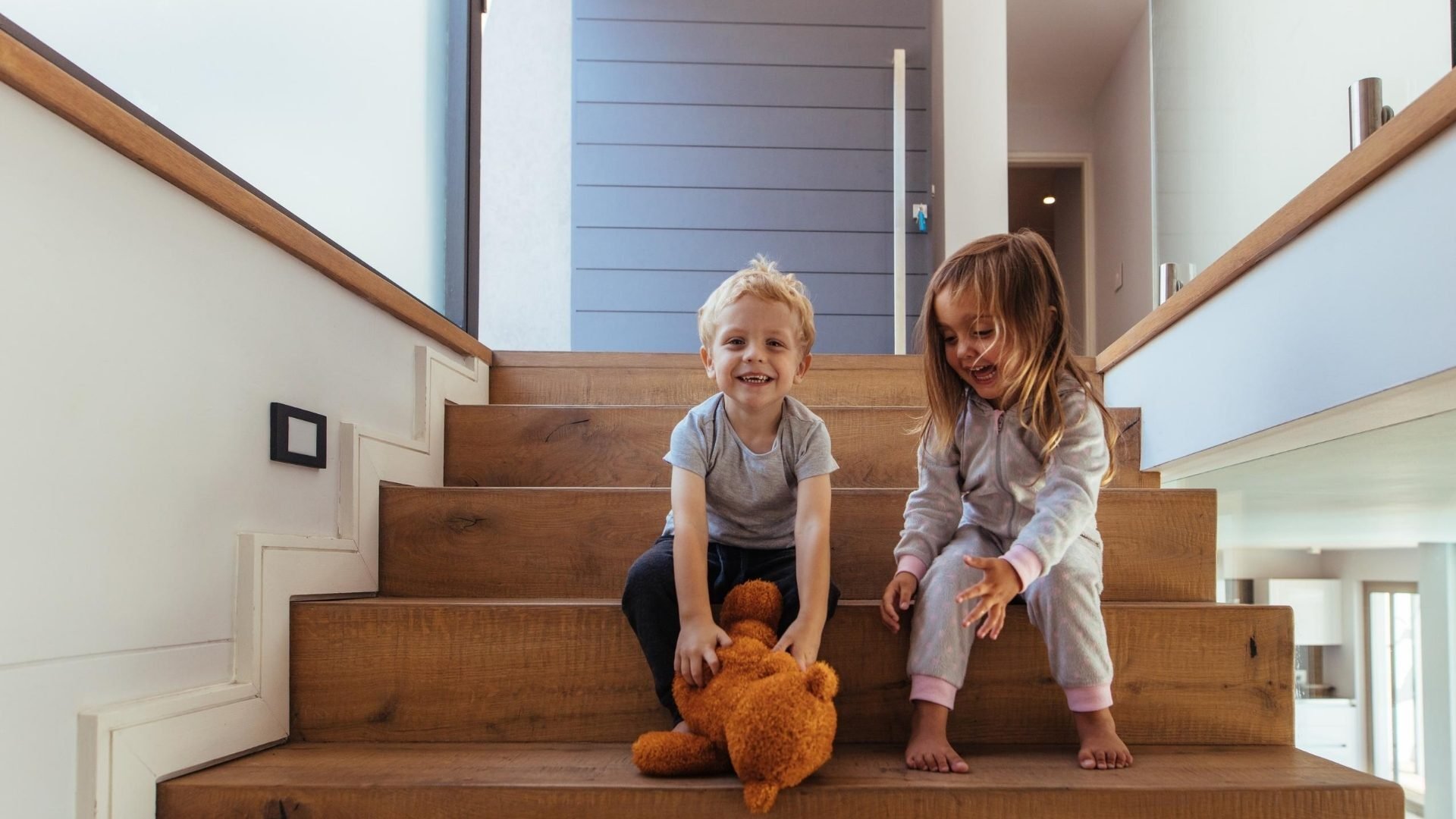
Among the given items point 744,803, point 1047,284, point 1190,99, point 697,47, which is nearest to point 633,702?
point 744,803

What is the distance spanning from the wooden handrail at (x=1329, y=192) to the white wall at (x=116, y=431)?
4.24 ft

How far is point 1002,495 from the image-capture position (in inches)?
53.1

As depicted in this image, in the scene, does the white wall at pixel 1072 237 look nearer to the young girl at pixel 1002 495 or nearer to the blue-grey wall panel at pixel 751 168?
the blue-grey wall panel at pixel 751 168

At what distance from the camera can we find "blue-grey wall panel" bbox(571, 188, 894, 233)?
3.51 meters

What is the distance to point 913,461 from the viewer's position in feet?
5.97

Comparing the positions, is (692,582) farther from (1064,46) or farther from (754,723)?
(1064,46)

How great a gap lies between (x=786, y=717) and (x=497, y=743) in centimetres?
44

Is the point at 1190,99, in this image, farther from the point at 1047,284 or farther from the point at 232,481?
the point at 232,481

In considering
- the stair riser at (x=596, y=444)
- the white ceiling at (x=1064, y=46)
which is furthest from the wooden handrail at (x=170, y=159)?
the white ceiling at (x=1064, y=46)

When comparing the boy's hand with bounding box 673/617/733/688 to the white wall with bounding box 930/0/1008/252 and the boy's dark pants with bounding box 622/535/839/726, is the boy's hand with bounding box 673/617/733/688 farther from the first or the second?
the white wall with bounding box 930/0/1008/252

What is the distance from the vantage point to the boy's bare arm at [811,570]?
1.16 meters

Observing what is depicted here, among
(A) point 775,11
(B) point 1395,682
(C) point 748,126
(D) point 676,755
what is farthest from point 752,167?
(B) point 1395,682

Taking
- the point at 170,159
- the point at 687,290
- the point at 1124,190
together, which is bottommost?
the point at 170,159

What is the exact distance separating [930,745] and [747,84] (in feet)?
9.46
